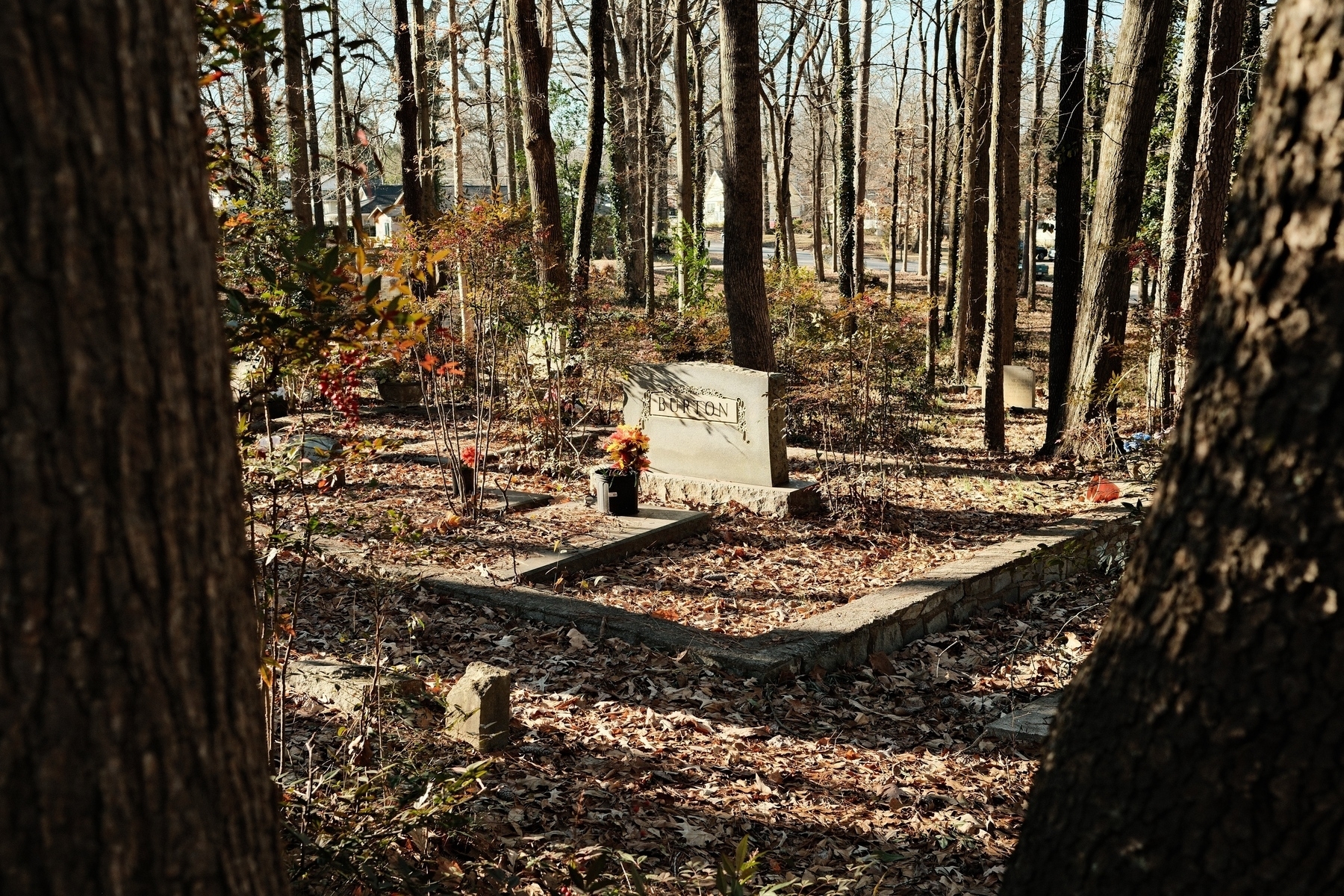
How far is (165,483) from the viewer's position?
4.72ft

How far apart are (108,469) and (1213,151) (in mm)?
10426

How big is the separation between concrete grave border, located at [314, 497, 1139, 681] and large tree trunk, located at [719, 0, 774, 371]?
397cm

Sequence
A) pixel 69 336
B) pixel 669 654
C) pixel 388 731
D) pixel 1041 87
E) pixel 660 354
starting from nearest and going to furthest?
pixel 69 336
pixel 388 731
pixel 669 654
pixel 660 354
pixel 1041 87

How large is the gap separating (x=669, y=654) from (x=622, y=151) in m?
25.2

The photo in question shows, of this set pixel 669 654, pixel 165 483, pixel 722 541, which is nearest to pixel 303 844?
pixel 165 483

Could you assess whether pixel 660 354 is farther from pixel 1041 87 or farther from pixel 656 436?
pixel 1041 87

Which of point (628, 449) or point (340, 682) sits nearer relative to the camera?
point (340, 682)

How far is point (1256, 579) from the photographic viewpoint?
5.35ft

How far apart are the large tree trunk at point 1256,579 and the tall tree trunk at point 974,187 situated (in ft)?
40.6

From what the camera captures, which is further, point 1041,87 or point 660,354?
point 1041,87

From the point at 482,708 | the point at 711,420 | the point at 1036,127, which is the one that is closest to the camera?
the point at 482,708

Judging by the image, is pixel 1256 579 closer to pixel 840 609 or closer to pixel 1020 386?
pixel 840 609

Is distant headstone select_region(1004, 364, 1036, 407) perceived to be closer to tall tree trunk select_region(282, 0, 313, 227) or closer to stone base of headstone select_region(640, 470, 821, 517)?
stone base of headstone select_region(640, 470, 821, 517)

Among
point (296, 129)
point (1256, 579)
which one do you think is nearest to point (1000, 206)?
point (296, 129)
